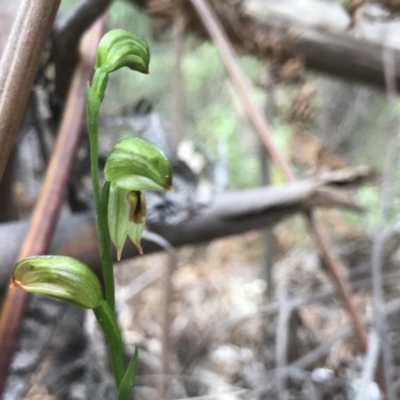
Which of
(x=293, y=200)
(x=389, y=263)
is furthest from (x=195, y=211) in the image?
(x=389, y=263)

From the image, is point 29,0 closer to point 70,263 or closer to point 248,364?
point 70,263

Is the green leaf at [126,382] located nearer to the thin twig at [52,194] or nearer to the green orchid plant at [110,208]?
the green orchid plant at [110,208]

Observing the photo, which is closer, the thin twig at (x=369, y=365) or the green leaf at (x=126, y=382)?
the green leaf at (x=126, y=382)

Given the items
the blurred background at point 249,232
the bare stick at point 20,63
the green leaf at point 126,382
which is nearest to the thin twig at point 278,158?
the blurred background at point 249,232

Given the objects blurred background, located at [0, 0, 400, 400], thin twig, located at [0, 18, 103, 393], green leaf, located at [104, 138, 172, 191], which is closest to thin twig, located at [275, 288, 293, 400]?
blurred background, located at [0, 0, 400, 400]

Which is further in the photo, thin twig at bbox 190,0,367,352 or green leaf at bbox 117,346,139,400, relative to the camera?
thin twig at bbox 190,0,367,352

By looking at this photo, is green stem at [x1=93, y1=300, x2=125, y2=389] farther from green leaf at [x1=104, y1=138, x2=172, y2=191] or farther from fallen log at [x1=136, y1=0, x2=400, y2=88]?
fallen log at [x1=136, y1=0, x2=400, y2=88]

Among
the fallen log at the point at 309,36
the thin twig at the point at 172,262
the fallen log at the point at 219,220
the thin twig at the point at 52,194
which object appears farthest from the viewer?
the fallen log at the point at 309,36
